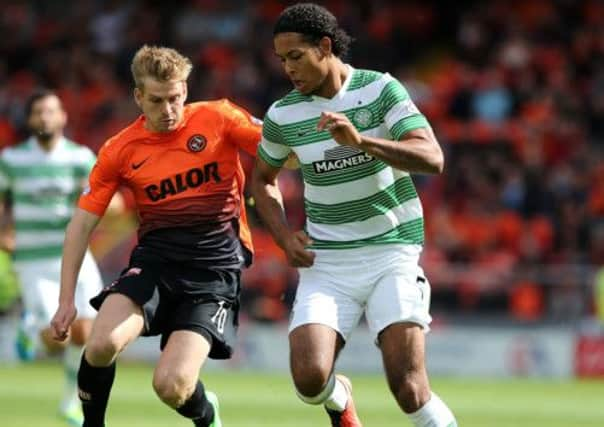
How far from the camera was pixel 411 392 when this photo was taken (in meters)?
7.30

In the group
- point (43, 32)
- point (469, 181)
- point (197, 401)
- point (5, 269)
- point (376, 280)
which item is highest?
point (43, 32)

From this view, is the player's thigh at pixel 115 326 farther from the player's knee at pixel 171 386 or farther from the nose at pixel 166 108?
the nose at pixel 166 108

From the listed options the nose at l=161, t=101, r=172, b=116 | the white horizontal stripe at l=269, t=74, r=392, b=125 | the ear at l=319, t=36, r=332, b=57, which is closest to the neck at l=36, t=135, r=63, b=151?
the nose at l=161, t=101, r=172, b=116

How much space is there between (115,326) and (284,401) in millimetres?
6542

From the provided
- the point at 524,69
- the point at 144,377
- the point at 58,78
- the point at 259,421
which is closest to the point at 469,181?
the point at 524,69

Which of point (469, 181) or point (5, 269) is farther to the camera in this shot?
point (469, 181)

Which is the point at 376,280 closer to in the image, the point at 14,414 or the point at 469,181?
the point at 14,414

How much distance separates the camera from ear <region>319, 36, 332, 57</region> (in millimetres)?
7508

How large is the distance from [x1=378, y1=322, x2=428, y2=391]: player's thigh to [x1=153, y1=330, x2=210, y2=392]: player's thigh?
1.07m

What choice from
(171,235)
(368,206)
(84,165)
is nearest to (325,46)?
(368,206)

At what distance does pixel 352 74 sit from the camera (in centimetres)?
771

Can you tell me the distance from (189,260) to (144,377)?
8987 mm

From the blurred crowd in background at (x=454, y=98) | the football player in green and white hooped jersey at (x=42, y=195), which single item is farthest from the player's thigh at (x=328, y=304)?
the blurred crowd in background at (x=454, y=98)

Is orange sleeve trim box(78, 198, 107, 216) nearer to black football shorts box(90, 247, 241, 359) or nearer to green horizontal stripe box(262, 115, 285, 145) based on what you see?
black football shorts box(90, 247, 241, 359)
